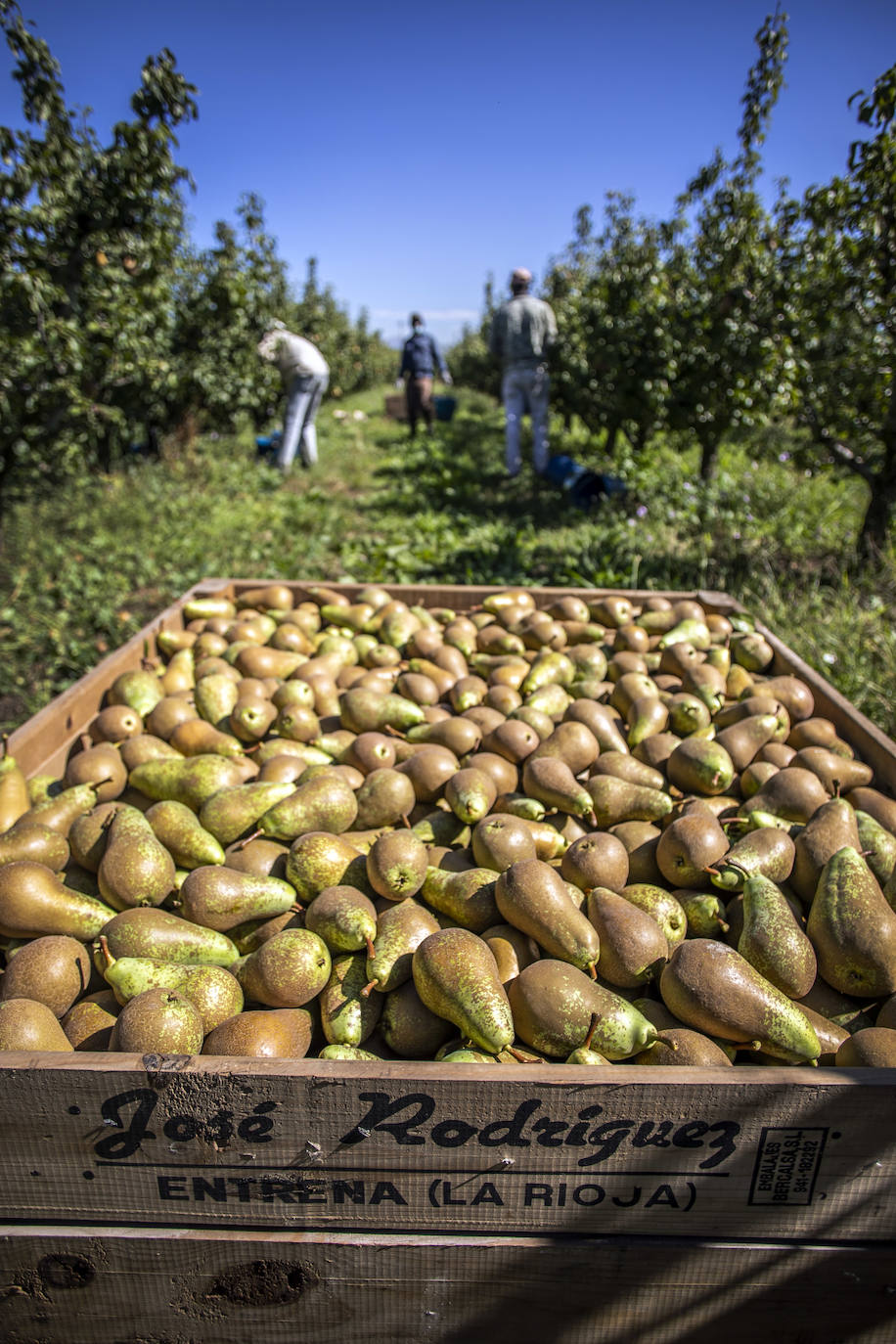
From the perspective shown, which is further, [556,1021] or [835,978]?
[835,978]

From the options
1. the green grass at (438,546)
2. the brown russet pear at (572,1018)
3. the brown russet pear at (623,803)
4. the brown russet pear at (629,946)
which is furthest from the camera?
the green grass at (438,546)

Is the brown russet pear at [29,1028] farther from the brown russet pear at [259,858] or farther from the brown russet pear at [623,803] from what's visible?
the brown russet pear at [623,803]

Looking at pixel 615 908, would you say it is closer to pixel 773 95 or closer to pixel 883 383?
pixel 883 383

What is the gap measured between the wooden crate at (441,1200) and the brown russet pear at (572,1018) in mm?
288

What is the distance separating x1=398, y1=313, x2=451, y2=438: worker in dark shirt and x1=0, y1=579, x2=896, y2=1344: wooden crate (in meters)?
16.8

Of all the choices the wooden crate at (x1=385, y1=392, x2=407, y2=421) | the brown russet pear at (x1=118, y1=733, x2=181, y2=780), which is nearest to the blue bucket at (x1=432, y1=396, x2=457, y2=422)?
the wooden crate at (x1=385, y1=392, x2=407, y2=421)

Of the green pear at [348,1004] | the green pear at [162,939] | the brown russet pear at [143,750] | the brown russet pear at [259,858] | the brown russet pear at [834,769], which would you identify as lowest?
the green pear at [348,1004]

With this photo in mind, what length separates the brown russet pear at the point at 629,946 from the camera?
213 cm

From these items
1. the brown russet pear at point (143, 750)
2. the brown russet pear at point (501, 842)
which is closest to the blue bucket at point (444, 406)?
the brown russet pear at point (143, 750)

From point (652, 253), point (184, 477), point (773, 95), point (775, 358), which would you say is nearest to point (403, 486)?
point (184, 477)

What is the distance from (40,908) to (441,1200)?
1.41 meters

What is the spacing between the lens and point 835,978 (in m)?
2.17

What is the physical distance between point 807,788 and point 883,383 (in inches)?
237

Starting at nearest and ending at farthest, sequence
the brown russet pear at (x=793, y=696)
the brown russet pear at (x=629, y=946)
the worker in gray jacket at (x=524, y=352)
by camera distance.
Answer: the brown russet pear at (x=629, y=946) → the brown russet pear at (x=793, y=696) → the worker in gray jacket at (x=524, y=352)
